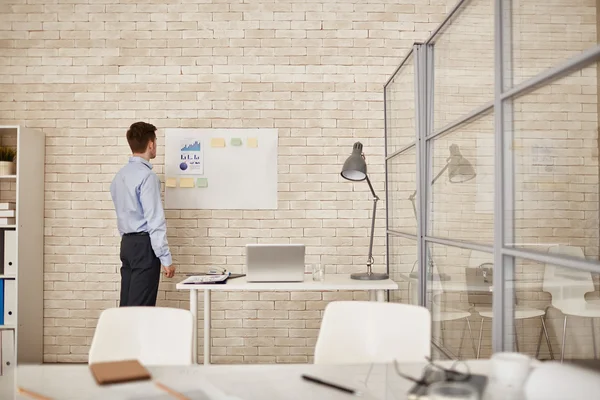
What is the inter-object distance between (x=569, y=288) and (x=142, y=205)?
2548mm

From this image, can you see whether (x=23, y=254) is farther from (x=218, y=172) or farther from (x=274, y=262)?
(x=274, y=262)

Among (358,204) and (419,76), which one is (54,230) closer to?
(358,204)

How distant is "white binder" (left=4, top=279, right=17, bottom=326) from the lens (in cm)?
381

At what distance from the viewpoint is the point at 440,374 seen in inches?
51.4

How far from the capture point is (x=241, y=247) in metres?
4.25

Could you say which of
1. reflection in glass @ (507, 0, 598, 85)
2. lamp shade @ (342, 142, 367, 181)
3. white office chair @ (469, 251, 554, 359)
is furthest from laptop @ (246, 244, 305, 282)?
reflection in glass @ (507, 0, 598, 85)

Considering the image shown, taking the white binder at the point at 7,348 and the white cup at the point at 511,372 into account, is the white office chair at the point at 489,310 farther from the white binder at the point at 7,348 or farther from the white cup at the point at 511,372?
the white binder at the point at 7,348

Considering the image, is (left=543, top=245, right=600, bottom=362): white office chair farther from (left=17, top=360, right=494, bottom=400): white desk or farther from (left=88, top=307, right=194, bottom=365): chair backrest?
(left=88, top=307, right=194, bottom=365): chair backrest

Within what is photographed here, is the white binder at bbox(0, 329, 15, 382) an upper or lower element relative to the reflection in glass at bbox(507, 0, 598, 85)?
lower

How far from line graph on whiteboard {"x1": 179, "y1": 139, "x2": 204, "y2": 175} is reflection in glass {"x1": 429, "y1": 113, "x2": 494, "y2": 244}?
6.71 feet

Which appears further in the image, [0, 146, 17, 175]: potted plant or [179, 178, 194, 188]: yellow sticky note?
[179, 178, 194, 188]: yellow sticky note

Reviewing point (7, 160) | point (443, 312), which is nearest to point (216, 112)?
point (7, 160)

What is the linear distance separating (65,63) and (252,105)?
1535 mm

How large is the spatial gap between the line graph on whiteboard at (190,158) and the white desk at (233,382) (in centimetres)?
284
